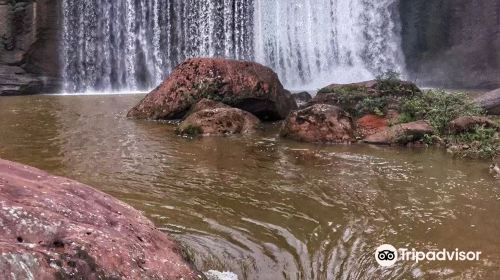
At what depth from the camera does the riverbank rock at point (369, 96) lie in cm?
1145

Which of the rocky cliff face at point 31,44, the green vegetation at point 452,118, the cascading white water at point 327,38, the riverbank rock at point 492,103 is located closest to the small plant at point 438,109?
the green vegetation at point 452,118

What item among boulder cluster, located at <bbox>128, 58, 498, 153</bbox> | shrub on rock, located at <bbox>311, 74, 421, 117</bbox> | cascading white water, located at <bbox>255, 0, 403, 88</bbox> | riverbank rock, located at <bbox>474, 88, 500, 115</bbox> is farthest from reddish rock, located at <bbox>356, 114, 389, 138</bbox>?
cascading white water, located at <bbox>255, 0, 403, 88</bbox>

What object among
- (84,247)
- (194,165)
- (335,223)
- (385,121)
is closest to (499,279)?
(335,223)

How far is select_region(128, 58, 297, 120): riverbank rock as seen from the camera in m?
12.3

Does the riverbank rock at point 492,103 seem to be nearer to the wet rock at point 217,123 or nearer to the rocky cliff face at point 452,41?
the wet rock at point 217,123

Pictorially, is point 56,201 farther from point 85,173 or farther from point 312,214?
point 85,173

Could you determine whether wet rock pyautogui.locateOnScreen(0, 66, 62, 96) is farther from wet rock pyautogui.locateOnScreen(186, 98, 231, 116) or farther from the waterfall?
wet rock pyautogui.locateOnScreen(186, 98, 231, 116)

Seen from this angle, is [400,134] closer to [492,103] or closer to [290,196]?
[290,196]

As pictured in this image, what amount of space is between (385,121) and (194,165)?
485cm

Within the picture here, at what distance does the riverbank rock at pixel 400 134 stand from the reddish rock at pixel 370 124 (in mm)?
440

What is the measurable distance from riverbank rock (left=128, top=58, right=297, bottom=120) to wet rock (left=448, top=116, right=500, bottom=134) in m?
4.17

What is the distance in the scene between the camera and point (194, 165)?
25.0ft

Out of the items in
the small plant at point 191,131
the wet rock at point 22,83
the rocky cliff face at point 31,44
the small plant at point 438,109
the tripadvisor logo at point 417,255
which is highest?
the rocky cliff face at point 31,44

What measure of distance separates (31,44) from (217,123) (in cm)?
1560
